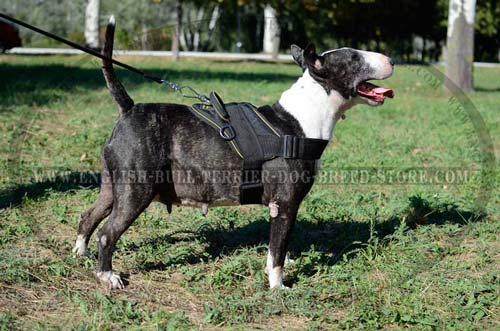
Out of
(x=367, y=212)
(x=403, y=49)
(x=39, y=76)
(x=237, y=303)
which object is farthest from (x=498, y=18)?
(x=237, y=303)

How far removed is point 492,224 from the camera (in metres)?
6.08

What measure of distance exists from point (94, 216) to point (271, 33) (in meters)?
14.9

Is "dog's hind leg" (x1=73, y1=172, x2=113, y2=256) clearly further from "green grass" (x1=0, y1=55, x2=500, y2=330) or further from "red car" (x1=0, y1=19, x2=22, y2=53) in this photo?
"red car" (x1=0, y1=19, x2=22, y2=53)

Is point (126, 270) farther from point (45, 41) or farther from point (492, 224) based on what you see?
point (45, 41)

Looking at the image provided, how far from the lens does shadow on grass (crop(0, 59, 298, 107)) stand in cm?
1272

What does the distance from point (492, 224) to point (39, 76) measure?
12973 mm

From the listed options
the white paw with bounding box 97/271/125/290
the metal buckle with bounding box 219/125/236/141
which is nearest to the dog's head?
the metal buckle with bounding box 219/125/236/141

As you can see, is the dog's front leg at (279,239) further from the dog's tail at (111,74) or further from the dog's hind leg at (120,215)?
the dog's tail at (111,74)

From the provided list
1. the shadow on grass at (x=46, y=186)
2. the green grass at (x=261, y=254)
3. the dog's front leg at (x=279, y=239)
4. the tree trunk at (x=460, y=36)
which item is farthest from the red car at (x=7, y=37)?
the dog's front leg at (x=279, y=239)

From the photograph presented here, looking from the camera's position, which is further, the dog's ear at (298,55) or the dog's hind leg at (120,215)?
the dog's ear at (298,55)

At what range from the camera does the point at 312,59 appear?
4547 mm

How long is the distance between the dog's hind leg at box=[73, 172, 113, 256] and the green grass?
0.14 metres

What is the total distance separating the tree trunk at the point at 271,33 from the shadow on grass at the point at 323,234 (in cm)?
1203

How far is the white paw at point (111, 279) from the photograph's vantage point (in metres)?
4.55
